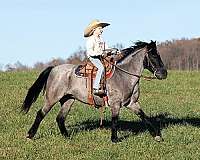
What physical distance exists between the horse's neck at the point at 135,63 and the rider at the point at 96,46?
2.02 ft

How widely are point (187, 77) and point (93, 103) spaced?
22.8 m

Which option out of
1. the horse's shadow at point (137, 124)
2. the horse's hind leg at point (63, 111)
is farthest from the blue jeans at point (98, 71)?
the horse's shadow at point (137, 124)

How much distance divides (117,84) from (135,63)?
737 millimetres

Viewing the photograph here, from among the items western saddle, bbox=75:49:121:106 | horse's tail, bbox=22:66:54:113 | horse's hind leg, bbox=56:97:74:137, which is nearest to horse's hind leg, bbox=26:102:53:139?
horse's hind leg, bbox=56:97:74:137

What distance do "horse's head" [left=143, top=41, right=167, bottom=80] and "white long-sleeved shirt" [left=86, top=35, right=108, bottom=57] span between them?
1091 mm

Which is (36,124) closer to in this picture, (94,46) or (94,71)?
(94,71)

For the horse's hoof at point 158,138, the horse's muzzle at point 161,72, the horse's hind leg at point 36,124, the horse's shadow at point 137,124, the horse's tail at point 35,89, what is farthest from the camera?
the horse's shadow at point 137,124

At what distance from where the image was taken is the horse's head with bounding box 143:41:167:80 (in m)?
10.2

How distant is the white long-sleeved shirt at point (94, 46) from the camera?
10242mm

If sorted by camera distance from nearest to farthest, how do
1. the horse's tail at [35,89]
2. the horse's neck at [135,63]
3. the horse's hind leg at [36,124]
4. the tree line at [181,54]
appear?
1. the horse's neck at [135,63]
2. the horse's hind leg at [36,124]
3. the horse's tail at [35,89]
4. the tree line at [181,54]

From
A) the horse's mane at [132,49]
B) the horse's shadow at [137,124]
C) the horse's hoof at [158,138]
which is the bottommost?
the horse's shadow at [137,124]

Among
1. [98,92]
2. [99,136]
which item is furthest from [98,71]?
[99,136]

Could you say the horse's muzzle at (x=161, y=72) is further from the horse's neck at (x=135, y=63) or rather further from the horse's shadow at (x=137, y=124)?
the horse's shadow at (x=137, y=124)

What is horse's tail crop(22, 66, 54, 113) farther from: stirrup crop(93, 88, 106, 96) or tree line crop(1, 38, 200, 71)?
tree line crop(1, 38, 200, 71)
